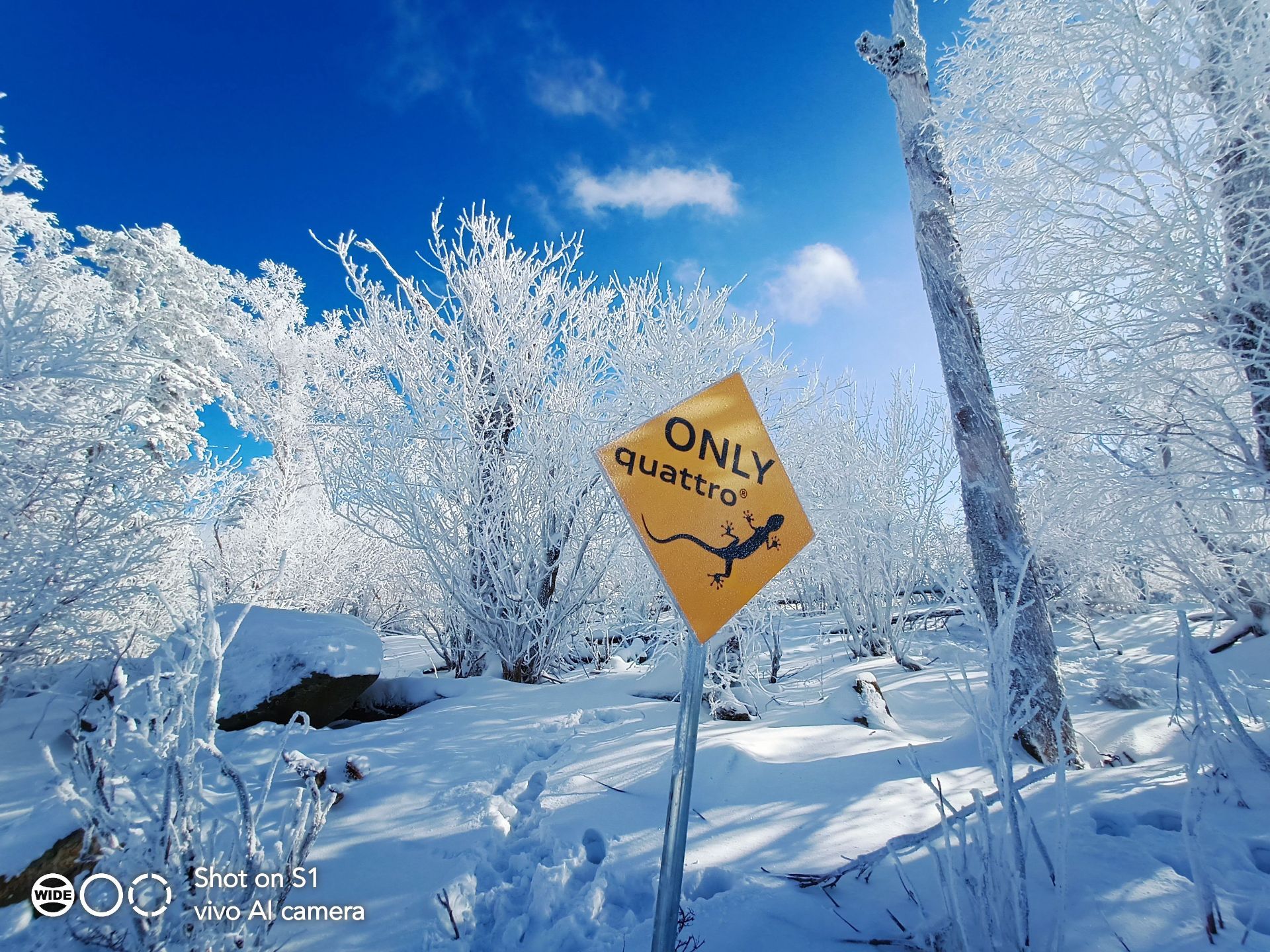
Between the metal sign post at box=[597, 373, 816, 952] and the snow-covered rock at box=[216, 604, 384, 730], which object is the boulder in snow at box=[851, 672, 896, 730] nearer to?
the metal sign post at box=[597, 373, 816, 952]

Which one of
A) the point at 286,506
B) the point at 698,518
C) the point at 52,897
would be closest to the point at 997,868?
the point at 698,518

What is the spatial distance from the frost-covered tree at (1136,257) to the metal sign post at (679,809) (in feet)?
8.27

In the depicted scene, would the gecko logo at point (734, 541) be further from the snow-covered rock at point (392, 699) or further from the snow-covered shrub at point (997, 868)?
the snow-covered rock at point (392, 699)

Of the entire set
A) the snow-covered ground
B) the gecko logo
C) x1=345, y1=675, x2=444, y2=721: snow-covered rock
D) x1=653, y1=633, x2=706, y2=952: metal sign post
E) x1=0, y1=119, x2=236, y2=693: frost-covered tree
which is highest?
x1=0, y1=119, x2=236, y2=693: frost-covered tree

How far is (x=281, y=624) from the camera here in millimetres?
3928

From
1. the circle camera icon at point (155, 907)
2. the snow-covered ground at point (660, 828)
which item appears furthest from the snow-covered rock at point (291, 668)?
the circle camera icon at point (155, 907)

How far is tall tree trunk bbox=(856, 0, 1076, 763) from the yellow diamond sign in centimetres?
241

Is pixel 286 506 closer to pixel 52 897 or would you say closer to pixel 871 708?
pixel 52 897

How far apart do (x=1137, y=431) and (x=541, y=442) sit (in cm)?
416

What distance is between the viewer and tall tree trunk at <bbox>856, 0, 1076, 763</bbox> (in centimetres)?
323

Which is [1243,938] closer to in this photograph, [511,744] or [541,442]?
Answer: [511,744]

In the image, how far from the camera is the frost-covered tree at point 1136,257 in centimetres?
228

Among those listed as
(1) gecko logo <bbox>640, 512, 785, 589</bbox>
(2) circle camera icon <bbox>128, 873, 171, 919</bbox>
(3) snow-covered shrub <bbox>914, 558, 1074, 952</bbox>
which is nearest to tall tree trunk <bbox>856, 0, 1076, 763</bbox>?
(3) snow-covered shrub <bbox>914, 558, 1074, 952</bbox>

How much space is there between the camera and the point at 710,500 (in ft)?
4.88
